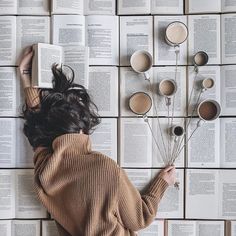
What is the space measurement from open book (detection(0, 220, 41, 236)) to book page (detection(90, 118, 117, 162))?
0.29m

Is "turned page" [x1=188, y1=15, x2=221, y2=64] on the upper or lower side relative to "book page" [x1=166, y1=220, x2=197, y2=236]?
upper

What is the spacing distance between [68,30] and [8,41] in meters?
0.18

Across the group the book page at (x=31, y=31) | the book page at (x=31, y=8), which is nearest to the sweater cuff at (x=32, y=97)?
the book page at (x=31, y=31)

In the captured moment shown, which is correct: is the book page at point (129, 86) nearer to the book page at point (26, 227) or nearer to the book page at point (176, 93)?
the book page at point (176, 93)

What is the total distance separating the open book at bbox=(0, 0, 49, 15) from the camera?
109cm

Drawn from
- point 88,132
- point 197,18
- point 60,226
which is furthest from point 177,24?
point 60,226

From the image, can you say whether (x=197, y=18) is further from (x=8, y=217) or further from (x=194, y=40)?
(x=8, y=217)

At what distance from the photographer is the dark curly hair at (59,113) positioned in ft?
3.19

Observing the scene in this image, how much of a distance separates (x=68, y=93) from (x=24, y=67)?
16 cm

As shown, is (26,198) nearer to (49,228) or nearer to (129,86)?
(49,228)

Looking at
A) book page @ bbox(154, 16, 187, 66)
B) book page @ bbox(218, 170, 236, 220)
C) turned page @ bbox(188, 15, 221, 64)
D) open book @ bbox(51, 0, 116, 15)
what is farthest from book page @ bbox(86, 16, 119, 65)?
book page @ bbox(218, 170, 236, 220)

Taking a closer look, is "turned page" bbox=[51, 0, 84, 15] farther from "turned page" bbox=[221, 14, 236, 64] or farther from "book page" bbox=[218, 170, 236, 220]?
"book page" bbox=[218, 170, 236, 220]

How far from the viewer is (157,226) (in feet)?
3.56

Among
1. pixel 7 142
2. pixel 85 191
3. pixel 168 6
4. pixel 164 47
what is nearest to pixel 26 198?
pixel 7 142
